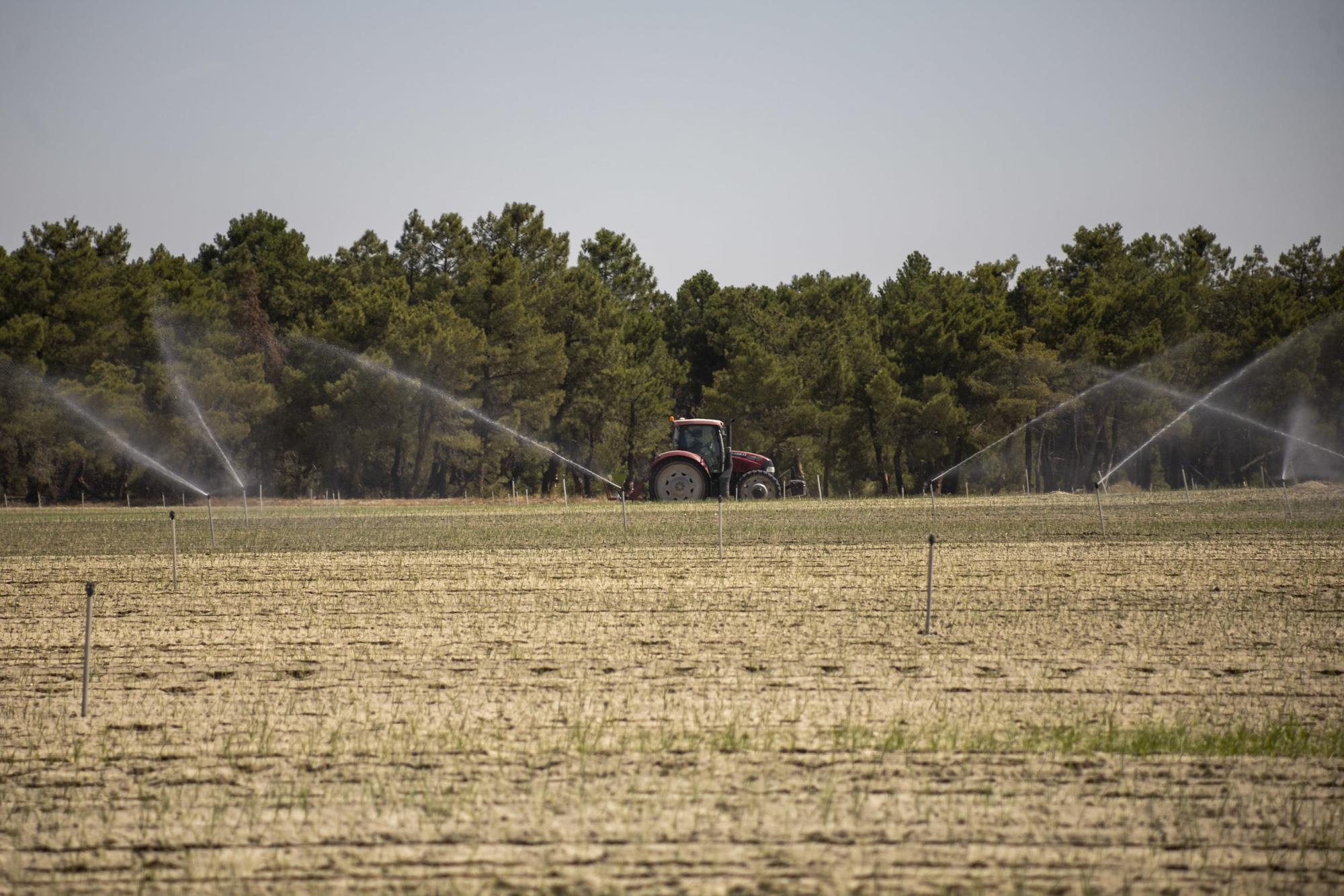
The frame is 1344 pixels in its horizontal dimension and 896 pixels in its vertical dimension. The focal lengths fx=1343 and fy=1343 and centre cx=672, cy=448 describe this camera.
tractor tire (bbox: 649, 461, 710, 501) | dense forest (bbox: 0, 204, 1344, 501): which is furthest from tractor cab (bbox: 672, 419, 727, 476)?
dense forest (bbox: 0, 204, 1344, 501)

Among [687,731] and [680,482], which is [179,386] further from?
[687,731]

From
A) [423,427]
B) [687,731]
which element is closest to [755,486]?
[423,427]

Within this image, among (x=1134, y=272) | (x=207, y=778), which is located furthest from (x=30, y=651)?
(x=1134, y=272)

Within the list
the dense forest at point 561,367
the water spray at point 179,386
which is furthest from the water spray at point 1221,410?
the water spray at point 179,386

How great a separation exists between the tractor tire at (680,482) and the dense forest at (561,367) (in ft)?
53.4

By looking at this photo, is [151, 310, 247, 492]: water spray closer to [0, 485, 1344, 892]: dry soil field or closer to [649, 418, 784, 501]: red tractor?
[649, 418, 784, 501]: red tractor

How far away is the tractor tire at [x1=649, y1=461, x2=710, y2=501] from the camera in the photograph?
126 ft

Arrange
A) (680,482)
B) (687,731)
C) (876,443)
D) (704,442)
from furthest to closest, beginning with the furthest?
(876,443) < (704,442) < (680,482) < (687,731)

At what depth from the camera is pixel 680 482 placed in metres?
38.6

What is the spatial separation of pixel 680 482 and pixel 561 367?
18.9 m

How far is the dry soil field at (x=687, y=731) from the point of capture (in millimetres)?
6363

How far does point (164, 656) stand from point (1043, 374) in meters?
49.1

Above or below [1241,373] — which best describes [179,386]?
below

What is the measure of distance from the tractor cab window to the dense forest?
16.1m
